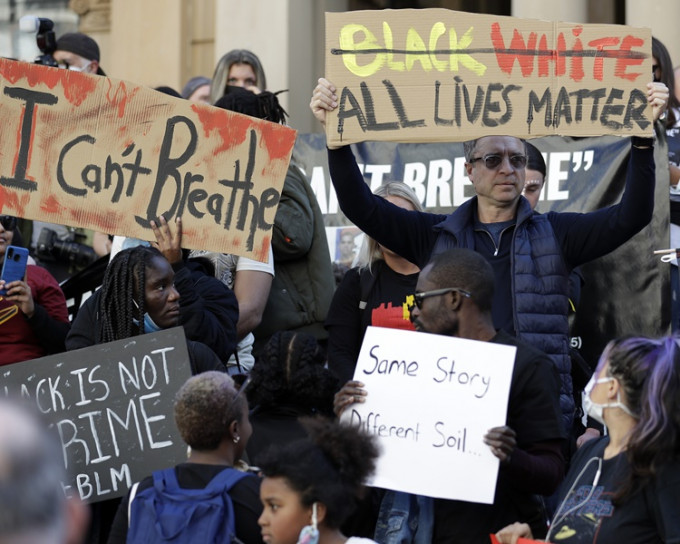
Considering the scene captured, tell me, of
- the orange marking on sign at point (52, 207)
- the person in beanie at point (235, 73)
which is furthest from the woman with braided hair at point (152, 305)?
the person in beanie at point (235, 73)

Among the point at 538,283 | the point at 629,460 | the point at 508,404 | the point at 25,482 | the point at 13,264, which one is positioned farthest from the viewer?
the point at 13,264

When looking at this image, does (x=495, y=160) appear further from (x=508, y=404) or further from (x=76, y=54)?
(x=76, y=54)

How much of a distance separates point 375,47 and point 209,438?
1.87 m

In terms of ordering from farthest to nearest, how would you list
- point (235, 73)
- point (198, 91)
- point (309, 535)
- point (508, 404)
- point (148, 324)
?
point (198, 91)
point (235, 73)
point (148, 324)
point (508, 404)
point (309, 535)

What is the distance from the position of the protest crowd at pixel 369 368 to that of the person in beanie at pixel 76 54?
217cm

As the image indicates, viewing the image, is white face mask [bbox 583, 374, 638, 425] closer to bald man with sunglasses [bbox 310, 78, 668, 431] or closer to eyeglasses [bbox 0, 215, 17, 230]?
bald man with sunglasses [bbox 310, 78, 668, 431]

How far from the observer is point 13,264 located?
5688 millimetres

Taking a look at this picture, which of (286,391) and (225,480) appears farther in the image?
(286,391)

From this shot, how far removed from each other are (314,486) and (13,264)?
105 inches

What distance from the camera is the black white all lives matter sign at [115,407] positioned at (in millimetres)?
4676

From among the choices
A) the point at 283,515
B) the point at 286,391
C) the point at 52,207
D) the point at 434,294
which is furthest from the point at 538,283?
the point at 52,207

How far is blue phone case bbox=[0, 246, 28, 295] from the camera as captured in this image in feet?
18.6

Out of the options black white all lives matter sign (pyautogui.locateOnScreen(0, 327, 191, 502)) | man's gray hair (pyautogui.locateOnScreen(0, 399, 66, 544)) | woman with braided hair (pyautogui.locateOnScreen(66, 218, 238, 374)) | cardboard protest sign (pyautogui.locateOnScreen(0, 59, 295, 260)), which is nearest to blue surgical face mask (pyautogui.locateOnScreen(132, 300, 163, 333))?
woman with braided hair (pyautogui.locateOnScreen(66, 218, 238, 374))

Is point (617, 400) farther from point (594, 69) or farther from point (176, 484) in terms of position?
point (594, 69)
